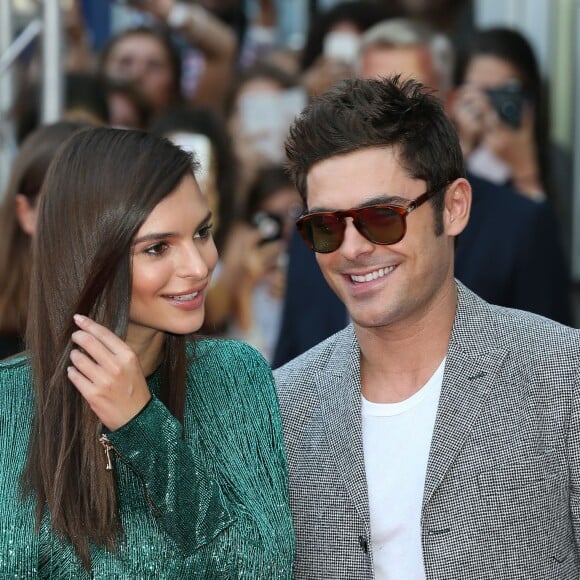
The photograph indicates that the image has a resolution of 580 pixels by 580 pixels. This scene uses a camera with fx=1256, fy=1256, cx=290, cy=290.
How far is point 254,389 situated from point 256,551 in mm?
471

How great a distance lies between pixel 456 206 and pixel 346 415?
0.67 meters

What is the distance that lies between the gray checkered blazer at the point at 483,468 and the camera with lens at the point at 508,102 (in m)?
2.69

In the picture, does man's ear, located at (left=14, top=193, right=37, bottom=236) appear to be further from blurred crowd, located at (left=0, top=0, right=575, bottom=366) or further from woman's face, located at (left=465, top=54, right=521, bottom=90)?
woman's face, located at (left=465, top=54, right=521, bottom=90)

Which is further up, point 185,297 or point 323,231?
point 323,231

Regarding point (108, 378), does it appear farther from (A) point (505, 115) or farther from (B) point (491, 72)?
(B) point (491, 72)

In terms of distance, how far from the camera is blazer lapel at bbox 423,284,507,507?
3158 mm

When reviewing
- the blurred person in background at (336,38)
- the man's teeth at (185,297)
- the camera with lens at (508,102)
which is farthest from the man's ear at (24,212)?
the blurred person in background at (336,38)

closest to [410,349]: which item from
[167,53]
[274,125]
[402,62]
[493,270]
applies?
[493,270]

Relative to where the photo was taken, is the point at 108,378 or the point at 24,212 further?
the point at 24,212

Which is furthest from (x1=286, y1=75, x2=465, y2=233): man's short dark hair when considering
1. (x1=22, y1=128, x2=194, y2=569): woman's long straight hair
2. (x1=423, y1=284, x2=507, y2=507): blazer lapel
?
(x1=22, y1=128, x2=194, y2=569): woman's long straight hair

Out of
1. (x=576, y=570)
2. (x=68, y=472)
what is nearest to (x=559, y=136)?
(x=576, y=570)

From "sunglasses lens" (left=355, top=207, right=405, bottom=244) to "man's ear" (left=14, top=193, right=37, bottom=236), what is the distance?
1891 mm

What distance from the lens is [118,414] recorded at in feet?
9.41

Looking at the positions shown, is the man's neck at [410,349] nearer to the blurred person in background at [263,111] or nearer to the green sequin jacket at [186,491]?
the green sequin jacket at [186,491]
